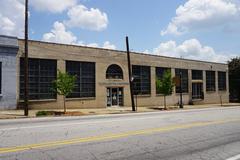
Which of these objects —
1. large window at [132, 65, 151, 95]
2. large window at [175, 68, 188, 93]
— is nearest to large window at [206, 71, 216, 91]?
large window at [175, 68, 188, 93]

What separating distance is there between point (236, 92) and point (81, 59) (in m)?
40.4

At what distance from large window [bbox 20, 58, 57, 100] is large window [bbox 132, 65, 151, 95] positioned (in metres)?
11.2

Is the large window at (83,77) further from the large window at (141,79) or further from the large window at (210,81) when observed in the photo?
the large window at (210,81)

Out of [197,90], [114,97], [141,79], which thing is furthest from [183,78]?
[114,97]

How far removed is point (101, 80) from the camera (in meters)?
32.6

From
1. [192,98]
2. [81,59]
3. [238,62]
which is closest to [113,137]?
[81,59]

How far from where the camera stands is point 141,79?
37.5 m

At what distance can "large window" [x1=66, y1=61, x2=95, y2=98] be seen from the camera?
30288 millimetres

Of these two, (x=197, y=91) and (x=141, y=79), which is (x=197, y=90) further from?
(x=141, y=79)

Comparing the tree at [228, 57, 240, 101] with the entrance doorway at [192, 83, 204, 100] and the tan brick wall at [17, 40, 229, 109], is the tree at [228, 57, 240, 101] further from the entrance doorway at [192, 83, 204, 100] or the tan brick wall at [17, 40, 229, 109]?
the tan brick wall at [17, 40, 229, 109]

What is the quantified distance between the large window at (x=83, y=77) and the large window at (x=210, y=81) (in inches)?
974

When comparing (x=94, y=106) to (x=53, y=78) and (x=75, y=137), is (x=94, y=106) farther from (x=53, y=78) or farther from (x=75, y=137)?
(x=75, y=137)

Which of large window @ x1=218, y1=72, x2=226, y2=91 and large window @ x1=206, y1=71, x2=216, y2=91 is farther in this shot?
large window @ x1=218, y1=72, x2=226, y2=91

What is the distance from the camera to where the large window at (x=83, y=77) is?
30.3 metres
